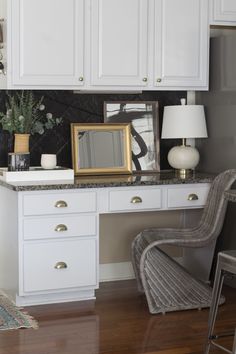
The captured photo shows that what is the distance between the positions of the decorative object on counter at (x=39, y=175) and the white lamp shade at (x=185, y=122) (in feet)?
2.56

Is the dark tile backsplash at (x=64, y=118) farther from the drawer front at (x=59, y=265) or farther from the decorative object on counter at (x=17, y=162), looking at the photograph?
the drawer front at (x=59, y=265)

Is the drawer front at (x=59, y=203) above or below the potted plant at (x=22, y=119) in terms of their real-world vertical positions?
below

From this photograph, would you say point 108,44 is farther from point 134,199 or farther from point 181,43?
point 134,199

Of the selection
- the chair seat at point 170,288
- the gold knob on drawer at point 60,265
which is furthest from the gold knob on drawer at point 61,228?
the chair seat at point 170,288

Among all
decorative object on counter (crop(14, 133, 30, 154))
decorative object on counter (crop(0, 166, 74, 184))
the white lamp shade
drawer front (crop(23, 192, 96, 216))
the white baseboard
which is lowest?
the white baseboard

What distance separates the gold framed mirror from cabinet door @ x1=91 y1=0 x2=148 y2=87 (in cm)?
39

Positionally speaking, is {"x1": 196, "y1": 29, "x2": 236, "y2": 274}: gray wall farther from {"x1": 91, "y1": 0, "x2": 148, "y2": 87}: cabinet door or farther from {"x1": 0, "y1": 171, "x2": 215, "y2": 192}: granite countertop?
{"x1": 91, "y1": 0, "x2": 148, "y2": 87}: cabinet door

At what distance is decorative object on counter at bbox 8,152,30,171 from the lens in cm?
A: 445

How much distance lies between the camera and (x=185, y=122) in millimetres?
4805

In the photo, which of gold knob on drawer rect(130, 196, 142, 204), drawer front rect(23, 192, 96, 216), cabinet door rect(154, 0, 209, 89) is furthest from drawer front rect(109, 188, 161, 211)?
cabinet door rect(154, 0, 209, 89)

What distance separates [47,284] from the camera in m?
4.33

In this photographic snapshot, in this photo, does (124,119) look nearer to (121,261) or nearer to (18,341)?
(121,261)

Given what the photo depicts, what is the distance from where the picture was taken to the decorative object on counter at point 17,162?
4.45 meters

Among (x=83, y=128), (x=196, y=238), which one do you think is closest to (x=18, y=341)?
(x=196, y=238)
